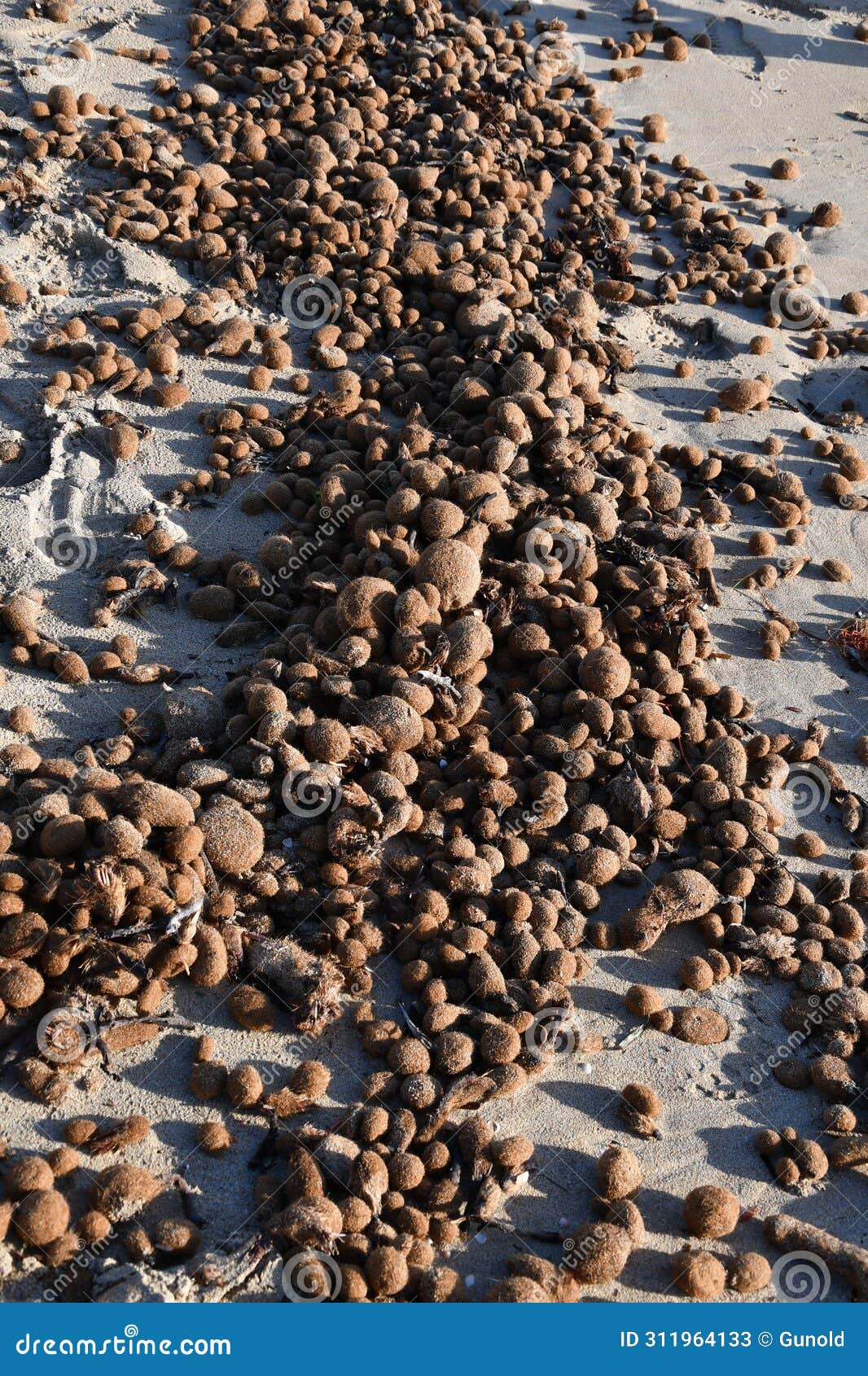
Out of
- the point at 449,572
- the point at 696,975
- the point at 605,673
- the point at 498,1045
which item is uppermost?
the point at 449,572

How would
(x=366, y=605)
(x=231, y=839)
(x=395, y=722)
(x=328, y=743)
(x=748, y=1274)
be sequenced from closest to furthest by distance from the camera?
1. (x=748, y=1274)
2. (x=231, y=839)
3. (x=328, y=743)
4. (x=395, y=722)
5. (x=366, y=605)

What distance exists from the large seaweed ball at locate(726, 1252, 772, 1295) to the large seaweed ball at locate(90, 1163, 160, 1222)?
69.6 inches

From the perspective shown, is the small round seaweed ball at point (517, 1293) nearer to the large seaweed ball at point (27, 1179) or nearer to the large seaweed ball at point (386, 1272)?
the large seaweed ball at point (386, 1272)

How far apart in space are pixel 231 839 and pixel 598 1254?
1.78 metres

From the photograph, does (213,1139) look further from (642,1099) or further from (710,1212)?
(710,1212)

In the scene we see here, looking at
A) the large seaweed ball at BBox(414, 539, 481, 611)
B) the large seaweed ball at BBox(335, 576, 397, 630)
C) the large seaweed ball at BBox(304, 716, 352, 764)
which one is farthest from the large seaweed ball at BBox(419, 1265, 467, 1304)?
the large seaweed ball at BBox(414, 539, 481, 611)

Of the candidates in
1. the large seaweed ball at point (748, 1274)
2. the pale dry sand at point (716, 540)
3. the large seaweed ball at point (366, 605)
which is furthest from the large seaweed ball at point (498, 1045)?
the large seaweed ball at point (366, 605)

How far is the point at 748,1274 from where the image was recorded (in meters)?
3.26

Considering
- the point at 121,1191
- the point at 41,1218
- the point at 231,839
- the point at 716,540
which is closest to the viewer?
the point at 41,1218

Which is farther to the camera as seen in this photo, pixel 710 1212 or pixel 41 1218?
pixel 710 1212

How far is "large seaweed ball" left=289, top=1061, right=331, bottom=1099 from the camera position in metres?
3.47

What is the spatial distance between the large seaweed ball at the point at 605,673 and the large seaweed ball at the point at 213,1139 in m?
2.22

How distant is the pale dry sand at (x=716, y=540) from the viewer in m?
3.42

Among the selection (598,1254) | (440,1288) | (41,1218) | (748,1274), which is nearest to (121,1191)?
(41,1218)
